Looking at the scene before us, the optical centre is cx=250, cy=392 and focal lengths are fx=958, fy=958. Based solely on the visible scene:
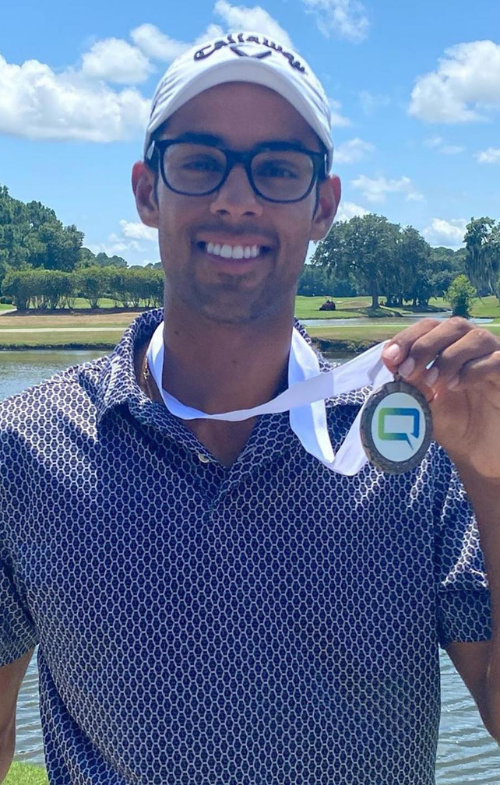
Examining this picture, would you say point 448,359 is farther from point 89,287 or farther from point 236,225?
point 89,287

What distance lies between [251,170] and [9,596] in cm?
106

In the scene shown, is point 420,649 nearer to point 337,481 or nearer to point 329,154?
point 337,481

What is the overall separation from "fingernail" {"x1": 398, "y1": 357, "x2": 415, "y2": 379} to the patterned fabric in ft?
1.20

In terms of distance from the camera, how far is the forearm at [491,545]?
75.3 inches

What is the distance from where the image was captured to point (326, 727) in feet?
6.33

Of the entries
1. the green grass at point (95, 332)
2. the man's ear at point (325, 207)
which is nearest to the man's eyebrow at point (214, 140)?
the man's ear at point (325, 207)

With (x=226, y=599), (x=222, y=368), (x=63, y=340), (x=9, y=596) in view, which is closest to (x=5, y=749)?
(x=9, y=596)

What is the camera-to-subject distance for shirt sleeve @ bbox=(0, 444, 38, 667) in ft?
6.65

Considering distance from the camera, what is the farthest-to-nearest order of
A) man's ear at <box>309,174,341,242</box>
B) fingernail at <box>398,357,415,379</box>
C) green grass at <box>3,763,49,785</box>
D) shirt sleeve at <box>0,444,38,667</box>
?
green grass at <box>3,763,49,785</box>
man's ear at <box>309,174,341,242</box>
shirt sleeve at <box>0,444,38,667</box>
fingernail at <box>398,357,415,379</box>

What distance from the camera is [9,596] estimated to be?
2.04 metres

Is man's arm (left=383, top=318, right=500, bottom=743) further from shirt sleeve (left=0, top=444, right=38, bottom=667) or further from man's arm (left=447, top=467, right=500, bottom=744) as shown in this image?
shirt sleeve (left=0, top=444, right=38, bottom=667)

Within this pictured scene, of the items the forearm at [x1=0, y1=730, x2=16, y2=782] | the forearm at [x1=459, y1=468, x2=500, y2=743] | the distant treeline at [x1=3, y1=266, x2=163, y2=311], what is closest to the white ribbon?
the forearm at [x1=459, y1=468, x2=500, y2=743]

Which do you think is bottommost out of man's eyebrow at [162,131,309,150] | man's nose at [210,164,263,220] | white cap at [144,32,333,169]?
man's nose at [210,164,263,220]

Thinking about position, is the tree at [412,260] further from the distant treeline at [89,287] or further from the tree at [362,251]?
the distant treeline at [89,287]
